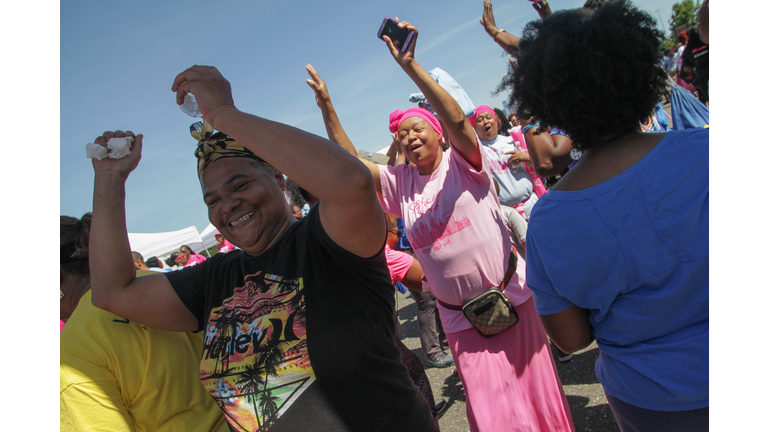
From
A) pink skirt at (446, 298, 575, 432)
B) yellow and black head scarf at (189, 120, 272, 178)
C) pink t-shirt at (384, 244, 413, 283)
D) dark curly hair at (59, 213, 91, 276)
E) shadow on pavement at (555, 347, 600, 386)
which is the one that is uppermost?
yellow and black head scarf at (189, 120, 272, 178)

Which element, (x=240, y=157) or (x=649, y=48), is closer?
(x=649, y=48)

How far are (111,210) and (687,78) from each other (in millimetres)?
5708

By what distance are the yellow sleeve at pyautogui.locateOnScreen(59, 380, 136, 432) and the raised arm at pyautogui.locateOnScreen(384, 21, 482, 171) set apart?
1852mm

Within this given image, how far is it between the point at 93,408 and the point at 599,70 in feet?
6.52

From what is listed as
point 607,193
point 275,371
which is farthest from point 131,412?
point 607,193

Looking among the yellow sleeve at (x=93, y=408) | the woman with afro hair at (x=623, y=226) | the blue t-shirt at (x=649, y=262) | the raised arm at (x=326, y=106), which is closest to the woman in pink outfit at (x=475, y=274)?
the raised arm at (x=326, y=106)

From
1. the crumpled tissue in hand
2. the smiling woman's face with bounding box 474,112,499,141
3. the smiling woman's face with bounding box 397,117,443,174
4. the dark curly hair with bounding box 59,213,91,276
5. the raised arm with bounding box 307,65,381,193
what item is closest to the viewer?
the crumpled tissue in hand

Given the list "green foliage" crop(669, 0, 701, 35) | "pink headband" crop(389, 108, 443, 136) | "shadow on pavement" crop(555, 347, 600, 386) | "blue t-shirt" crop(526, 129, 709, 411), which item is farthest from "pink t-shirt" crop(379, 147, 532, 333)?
"green foliage" crop(669, 0, 701, 35)

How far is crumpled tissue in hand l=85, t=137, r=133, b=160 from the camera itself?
1.70 metres

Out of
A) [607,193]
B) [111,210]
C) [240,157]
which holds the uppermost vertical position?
[240,157]

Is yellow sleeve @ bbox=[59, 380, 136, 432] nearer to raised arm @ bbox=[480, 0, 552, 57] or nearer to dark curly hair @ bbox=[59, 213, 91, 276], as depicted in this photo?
dark curly hair @ bbox=[59, 213, 91, 276]

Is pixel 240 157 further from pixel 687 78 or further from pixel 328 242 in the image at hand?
pixel 687 78

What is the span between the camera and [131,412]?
1549 mm

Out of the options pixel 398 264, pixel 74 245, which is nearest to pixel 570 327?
pixel 398 264
